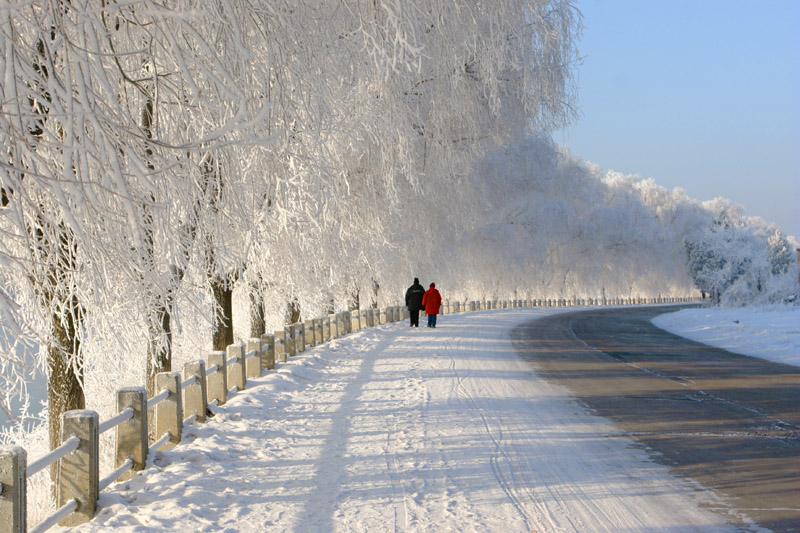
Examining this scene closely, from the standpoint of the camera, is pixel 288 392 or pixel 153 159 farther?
pixel 288 392

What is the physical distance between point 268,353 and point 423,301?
555 inches

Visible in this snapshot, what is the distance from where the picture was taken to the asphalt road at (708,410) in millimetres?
6062

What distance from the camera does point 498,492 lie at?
19.6ft

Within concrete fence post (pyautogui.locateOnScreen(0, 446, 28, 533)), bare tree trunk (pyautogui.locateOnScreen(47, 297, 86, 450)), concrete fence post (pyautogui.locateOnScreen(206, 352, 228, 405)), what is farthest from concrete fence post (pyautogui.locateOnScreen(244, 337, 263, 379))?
concrete fence post (pyautogui.locateOnScreen(0, 446, 28, 533))

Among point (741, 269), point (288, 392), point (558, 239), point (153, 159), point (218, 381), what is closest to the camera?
point (153, 159)

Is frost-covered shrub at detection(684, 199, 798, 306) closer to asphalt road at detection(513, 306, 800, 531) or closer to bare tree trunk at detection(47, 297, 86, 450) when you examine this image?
asphalt road at detection(513, 306, 800, 531)

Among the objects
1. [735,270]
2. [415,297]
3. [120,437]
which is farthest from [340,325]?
[735,270]

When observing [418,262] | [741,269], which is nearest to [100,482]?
[418,262]

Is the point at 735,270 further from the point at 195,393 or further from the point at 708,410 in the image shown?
the point at 195,393

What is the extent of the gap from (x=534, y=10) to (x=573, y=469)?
652cm

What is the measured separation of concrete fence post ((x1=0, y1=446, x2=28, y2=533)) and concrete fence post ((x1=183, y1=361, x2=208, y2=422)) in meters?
3.92

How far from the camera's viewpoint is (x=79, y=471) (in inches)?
214

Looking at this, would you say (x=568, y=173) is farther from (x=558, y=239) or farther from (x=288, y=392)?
(x=288, y=392)

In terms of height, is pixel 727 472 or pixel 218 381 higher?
pixel 218 381
